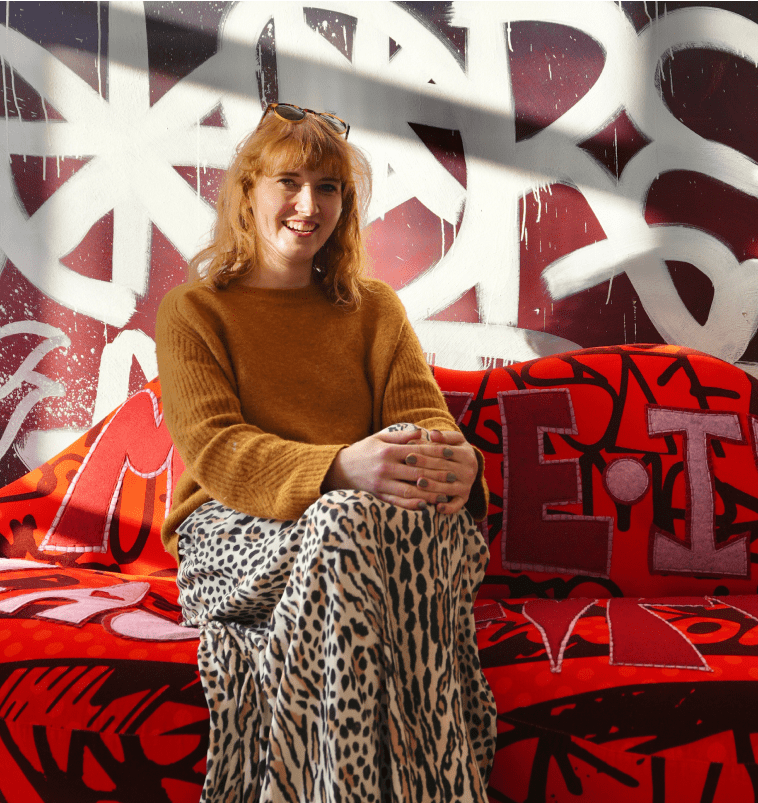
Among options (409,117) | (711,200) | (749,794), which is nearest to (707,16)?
(711,200)

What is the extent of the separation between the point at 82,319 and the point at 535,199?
1.53 meters

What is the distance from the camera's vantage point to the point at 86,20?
2.31 meters

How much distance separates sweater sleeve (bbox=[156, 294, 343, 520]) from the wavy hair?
190 mm

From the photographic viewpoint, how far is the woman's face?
1.54m

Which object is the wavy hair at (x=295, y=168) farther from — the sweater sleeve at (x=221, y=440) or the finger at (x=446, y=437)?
the finger at (x=446, y=437)

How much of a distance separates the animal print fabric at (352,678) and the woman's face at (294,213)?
0.69 m

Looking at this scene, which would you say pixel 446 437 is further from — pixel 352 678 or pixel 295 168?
pixel 295 168

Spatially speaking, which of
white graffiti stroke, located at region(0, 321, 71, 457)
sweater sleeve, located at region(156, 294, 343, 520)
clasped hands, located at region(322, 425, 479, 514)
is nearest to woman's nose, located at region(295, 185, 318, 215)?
sweater sleeve, located at region(156, 294, 343, 520)

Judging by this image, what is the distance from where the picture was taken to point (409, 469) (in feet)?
3.91

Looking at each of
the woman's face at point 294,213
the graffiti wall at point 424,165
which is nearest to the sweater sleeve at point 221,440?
the woman's face at point 294,213

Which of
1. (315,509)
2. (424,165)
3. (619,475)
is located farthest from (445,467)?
(424,165)

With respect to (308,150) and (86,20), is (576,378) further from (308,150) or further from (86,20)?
(86,20)

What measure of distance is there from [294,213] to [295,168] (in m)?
0.09

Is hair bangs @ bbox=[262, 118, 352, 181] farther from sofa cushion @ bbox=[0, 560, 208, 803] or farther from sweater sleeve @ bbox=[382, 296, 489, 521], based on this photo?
sofa cushion @ bbox=[0, 560, 208, 803]
